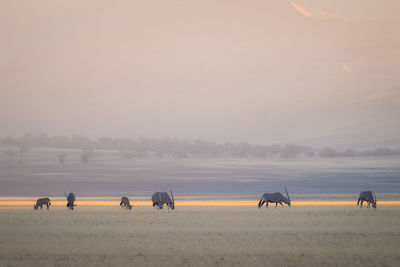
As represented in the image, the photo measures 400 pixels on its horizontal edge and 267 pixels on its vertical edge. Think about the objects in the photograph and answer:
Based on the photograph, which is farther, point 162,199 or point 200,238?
point 162,199

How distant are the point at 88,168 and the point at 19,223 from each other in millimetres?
88490

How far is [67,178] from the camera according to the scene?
10150cm

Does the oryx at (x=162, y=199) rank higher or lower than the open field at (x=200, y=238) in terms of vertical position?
higher

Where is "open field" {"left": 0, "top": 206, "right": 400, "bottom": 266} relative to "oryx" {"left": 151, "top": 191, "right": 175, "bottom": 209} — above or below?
below

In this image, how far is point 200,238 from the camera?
29812 millimetres

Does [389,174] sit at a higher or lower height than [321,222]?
higher

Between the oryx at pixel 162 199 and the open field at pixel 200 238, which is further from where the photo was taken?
the oryx at pixel 162 199

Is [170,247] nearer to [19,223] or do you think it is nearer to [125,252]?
[125,252]

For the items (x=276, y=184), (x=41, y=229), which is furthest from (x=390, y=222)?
(x=276, y=184)

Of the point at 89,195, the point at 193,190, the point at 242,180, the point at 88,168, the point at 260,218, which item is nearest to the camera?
the point at 260,218

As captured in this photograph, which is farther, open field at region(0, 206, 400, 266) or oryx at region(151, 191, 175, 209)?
oryx at region(151, 191, 175, 209)

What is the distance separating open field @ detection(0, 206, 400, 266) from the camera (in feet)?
76.6

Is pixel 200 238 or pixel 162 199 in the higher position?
pixel 162 199

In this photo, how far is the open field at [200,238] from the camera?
2334cm
